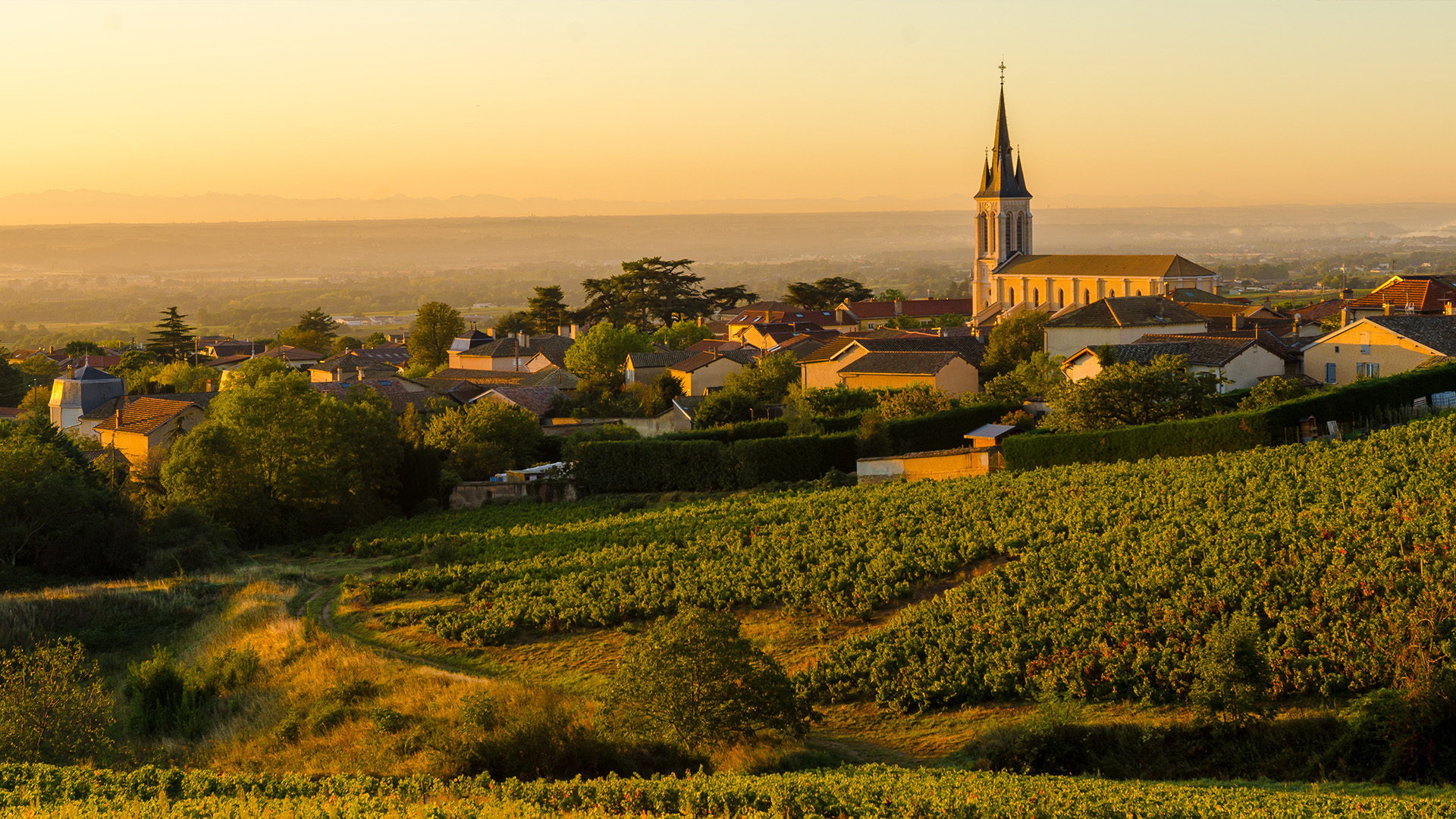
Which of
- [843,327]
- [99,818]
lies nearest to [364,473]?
[99,818]

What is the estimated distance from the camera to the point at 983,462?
108ft

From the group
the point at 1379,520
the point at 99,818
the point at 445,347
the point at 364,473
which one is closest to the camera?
the point at 99,818

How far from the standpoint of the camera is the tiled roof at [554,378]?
65.4 m

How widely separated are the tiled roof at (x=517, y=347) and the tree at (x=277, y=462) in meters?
40.5

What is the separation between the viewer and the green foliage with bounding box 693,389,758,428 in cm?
4897

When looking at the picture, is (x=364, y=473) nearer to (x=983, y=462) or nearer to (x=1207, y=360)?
(x=983, y=462)

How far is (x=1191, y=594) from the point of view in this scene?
16.9 m

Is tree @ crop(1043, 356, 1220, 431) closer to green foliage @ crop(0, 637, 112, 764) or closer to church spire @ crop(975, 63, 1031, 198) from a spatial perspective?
green foliage @ crop(0, 637, 112, 764)

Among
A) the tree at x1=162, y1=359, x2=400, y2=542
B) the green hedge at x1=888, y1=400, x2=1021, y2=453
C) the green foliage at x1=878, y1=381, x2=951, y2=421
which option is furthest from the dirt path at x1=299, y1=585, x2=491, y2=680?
the green foliage at x1=878, y1=381, x2=951, y2=421

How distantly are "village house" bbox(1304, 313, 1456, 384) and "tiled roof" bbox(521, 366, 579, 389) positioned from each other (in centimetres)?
3675

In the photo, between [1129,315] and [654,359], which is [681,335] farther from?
[1129,315]

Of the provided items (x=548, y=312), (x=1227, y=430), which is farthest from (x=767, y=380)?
(x=548, y=312)

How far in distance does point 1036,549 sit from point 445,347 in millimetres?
81714

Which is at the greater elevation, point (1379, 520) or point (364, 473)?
point (1379, 520)
